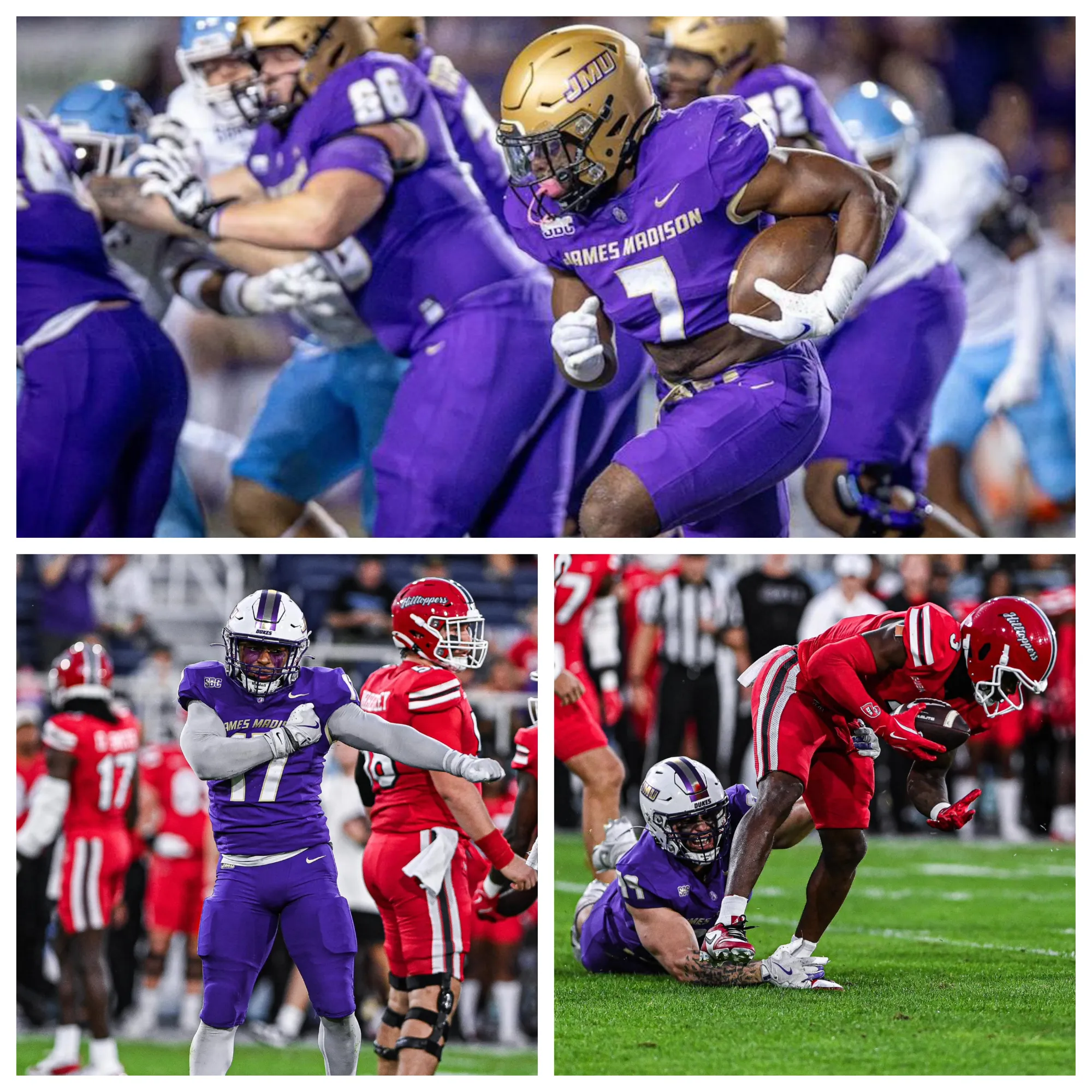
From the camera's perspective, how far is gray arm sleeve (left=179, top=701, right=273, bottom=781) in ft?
10.7

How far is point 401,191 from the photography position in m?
3.74

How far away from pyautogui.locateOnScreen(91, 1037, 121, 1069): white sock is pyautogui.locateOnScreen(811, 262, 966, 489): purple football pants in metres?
2.12

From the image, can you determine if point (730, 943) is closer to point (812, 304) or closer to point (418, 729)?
point (418, 729)

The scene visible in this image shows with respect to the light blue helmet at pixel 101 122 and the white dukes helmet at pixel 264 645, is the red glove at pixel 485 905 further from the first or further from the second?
the light blue helmet at pixel 101 122

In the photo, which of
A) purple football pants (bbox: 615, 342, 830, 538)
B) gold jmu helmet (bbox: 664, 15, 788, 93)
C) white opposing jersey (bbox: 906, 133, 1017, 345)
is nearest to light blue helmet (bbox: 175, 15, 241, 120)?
gold jmu helmet (bbox: 664, 15, 788, 93)

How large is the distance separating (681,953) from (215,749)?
1.06m

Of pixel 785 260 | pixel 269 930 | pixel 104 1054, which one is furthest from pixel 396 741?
pixel 785 260

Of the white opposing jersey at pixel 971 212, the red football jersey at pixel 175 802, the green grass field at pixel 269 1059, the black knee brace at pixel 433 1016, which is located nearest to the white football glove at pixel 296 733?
the black knee brace at pixel 433 1016

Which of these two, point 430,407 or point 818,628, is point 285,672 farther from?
point 818,628

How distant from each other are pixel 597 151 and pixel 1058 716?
168 cm

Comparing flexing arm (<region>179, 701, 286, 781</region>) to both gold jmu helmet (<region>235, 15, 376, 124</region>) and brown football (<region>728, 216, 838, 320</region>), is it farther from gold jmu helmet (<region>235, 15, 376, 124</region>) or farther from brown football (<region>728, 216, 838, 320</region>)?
gold jmu helmet (<region>235, 15, 376, 124</region>)

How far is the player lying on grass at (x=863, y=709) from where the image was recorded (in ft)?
11.5

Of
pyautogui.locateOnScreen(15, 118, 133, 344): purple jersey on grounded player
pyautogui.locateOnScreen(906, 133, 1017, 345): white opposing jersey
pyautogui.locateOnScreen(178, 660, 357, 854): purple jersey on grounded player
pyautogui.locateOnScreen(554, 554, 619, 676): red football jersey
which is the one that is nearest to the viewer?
pyautogui.locateOnScreen(178, 660, 357, 854): purple jersey on grounded player

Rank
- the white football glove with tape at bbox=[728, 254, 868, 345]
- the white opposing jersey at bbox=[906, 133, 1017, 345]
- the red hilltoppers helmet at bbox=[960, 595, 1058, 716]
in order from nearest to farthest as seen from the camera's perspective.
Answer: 1. the white football glove with tape at bbox=[728, 254, 868, 345]
2. the red hilltoppers helmet at bbox=[960, 595, 1058, 716]
3. the white opposing jersey at bbox=[906, 133, 1017, 345]
